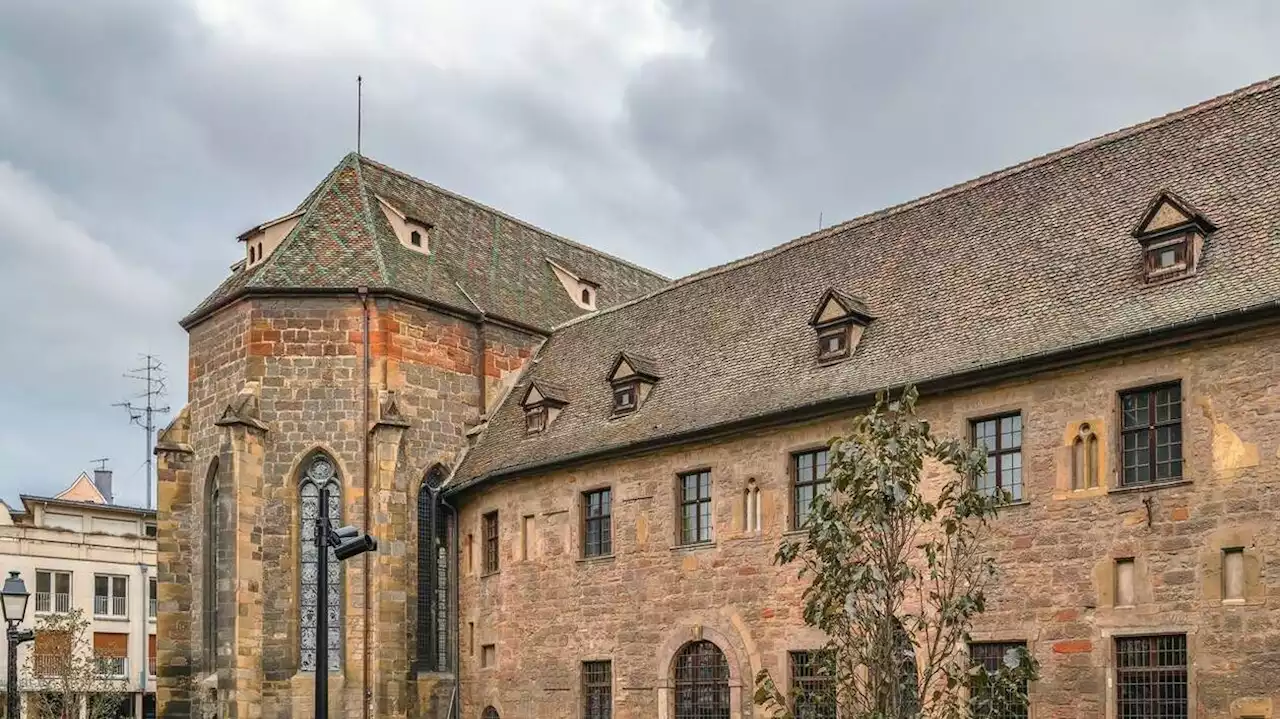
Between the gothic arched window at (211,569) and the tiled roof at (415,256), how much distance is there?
12.3 ft

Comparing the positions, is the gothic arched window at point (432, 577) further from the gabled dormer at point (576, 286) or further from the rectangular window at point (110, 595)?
the rectangular window at point (110, 595)

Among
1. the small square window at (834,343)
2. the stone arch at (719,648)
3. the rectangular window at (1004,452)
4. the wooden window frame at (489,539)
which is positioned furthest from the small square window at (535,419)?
the rectangular window at (1004,452)

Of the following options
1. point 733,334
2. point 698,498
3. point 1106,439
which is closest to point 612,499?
point 698,498

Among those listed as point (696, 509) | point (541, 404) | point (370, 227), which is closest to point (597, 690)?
point (696, 509)

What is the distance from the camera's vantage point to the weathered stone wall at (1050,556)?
18.3 m

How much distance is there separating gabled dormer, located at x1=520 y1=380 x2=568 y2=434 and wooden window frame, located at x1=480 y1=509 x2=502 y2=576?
1.93 metres

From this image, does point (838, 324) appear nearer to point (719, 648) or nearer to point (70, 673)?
point (719, 648)

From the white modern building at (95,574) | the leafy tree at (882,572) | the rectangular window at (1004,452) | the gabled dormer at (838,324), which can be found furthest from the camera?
the white modern building at (95,574)

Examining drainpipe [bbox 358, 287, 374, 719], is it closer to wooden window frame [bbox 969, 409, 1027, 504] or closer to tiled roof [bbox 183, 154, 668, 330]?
tiled roof [bbox 183, 154, 668, 330]

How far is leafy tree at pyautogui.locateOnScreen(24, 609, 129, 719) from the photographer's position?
40.6 metres

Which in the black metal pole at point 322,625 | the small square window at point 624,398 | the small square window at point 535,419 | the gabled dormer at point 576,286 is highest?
the gabled dormer at point 576,286

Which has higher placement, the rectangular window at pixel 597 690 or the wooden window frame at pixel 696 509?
the wooden window frame at pixel 696 509

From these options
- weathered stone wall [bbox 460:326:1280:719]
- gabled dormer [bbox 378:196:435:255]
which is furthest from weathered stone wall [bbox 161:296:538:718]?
weathered stone wall [bbox 460:326:1280:719]

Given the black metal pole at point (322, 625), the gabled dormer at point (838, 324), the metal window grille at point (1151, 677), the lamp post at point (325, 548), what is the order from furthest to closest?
the gabled dormer at point (838, 324)
the metal window grille at point (1151, 677)
the lamp post at point (325, 548)
the black metal pole at point (322, 625)
